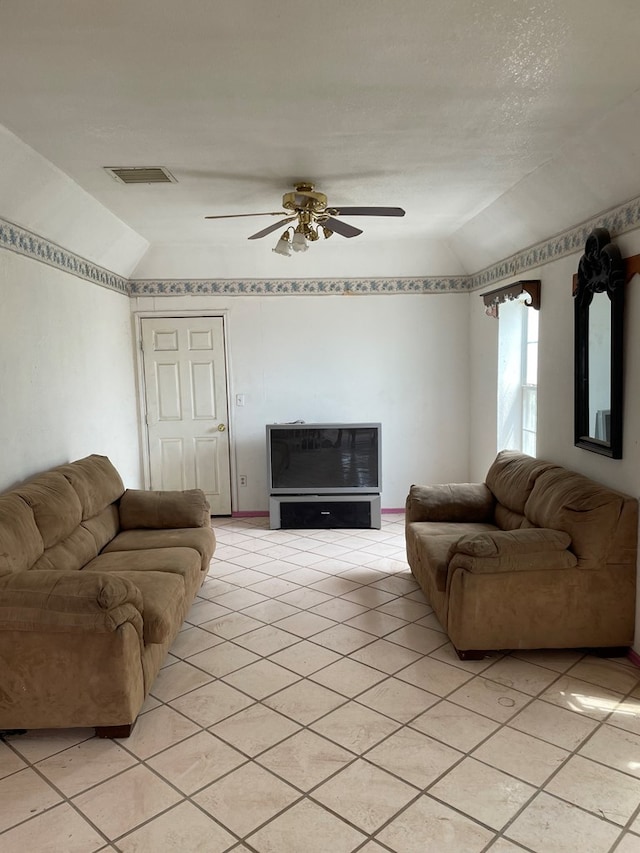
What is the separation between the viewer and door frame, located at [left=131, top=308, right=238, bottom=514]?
5.84 meters

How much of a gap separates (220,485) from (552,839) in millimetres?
4491

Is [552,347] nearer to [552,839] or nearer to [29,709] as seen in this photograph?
[552,839]

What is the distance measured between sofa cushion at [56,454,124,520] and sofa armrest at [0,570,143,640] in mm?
1160

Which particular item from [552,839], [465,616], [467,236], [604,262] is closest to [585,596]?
[465,616]

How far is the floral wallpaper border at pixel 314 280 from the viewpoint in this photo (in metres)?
3.46

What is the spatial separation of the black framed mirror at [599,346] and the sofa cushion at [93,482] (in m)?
2.90

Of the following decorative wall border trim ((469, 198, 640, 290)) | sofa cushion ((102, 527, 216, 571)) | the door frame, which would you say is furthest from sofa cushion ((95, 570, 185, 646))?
decorative wall border trim ((469, 198, 640, 290))

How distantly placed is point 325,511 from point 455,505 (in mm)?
1613

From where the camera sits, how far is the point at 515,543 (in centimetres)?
300

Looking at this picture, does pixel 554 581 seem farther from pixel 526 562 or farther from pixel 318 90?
pixel 318 90

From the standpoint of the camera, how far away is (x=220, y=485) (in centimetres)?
602

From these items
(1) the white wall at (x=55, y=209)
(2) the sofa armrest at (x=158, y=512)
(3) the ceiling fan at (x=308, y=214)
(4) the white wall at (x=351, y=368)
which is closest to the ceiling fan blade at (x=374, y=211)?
(3) the ceiling fan at (x=308, y=214)

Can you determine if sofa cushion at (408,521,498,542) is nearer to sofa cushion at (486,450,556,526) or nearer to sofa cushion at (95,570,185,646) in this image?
sofa cushion at (486,450,556,526)

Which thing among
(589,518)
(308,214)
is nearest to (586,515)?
(589,518)
